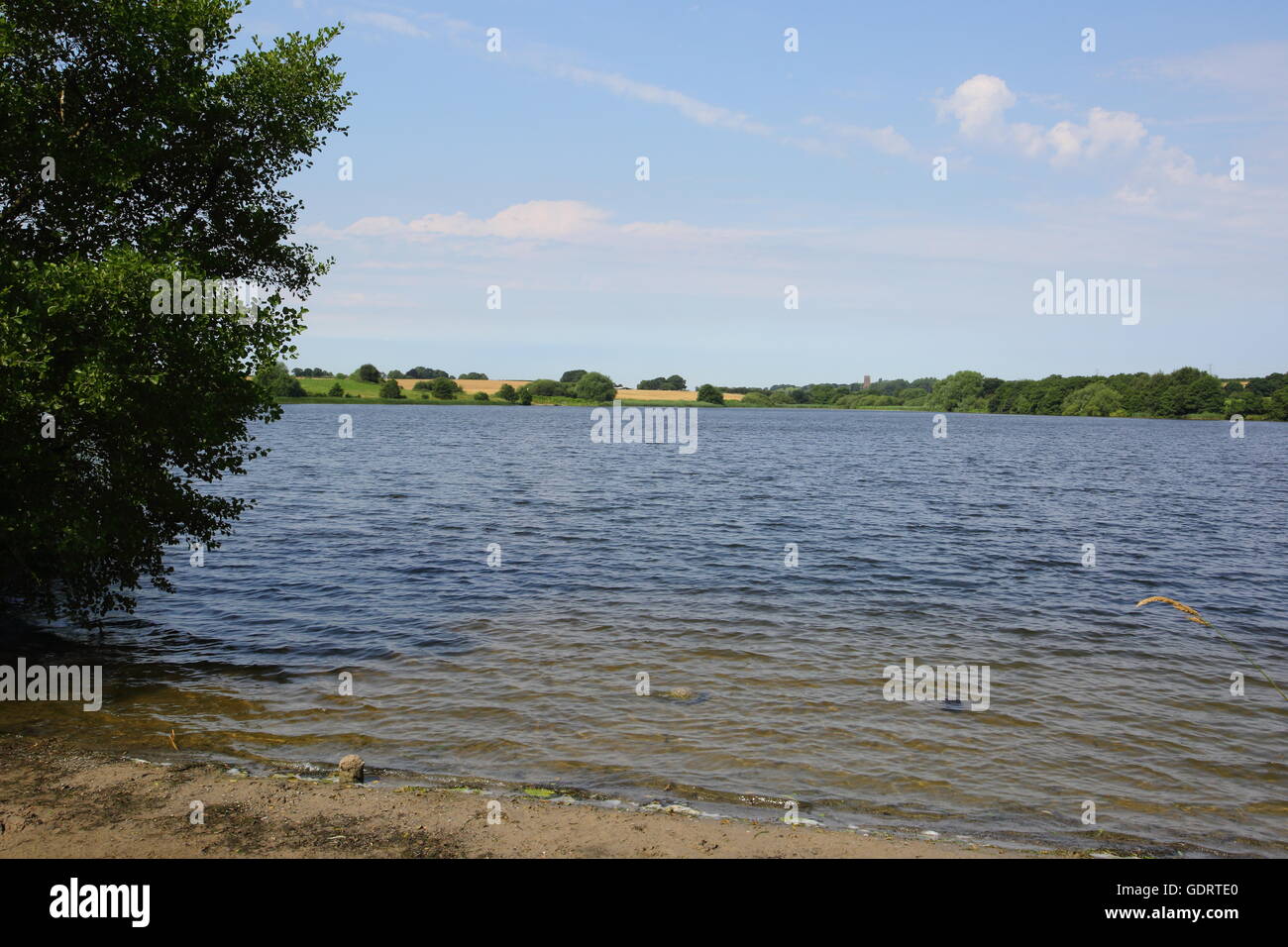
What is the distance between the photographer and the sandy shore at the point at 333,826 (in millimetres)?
9117

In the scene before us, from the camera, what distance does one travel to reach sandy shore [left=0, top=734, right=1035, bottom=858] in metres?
9.12

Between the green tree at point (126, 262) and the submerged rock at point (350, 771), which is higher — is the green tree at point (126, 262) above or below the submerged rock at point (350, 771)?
above

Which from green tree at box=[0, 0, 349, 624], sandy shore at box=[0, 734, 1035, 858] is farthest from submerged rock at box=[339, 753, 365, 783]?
green tree at box=[0, 0, 349, 624]

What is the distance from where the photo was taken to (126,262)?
14.5 metres

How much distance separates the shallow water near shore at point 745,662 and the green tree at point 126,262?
3.65 meters

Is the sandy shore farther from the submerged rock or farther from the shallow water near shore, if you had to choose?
the shallow water near shore

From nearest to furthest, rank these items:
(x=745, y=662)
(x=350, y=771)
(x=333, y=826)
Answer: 1. (x=333, y=826)
2. (x=350, y=771)
3. (x=745, y=662)

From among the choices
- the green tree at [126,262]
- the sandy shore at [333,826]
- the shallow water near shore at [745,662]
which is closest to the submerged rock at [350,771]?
the sandy shore at [333,826]

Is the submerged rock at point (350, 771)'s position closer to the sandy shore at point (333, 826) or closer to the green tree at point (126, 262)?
the sandy shore at point (333, 826)

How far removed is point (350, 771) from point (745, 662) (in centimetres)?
948

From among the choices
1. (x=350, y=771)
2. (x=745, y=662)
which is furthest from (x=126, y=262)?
(x=745, y=662)

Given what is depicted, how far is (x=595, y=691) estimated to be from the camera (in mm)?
16391

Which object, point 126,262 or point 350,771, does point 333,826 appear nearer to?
point 350,771
